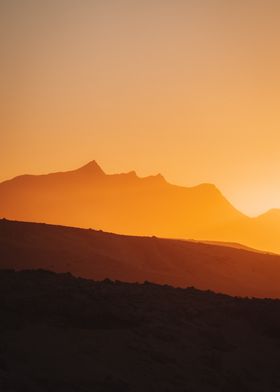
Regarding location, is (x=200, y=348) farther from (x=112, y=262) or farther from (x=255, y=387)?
(x=112, y=262)

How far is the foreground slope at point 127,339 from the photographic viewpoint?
9.91 m

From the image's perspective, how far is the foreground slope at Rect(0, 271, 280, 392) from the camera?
390 inches

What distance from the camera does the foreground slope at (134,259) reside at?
40.4 m

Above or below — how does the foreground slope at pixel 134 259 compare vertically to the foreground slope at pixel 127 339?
above

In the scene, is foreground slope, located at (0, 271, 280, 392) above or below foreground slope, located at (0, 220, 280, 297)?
below

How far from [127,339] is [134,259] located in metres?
36.5

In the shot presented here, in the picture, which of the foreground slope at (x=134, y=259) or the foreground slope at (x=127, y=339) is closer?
the foreground slope at (x=127, y=339)

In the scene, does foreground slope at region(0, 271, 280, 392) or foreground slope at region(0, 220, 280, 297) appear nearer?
foreground slope at region(0, 271, 280, 392)

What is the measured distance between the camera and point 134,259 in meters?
48.3

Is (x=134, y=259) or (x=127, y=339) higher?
(x=134, y=259)

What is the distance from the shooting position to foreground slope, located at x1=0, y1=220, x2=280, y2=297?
40438 mm

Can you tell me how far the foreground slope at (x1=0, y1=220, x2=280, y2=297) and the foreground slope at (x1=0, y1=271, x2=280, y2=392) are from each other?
78.0ft

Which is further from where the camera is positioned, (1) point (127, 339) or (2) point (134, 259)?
(2) point (134, 259)

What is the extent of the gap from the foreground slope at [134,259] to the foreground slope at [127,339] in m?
23.8
